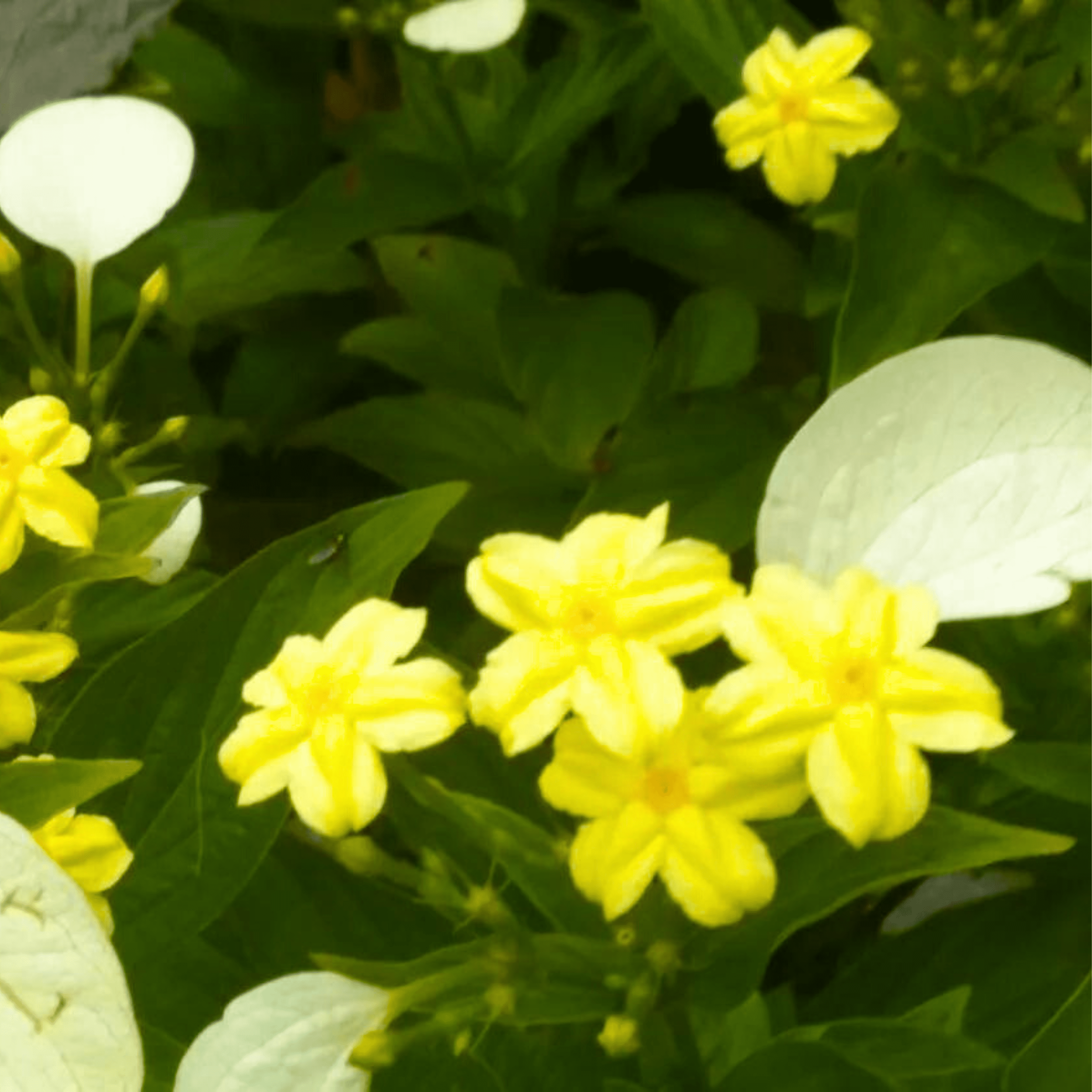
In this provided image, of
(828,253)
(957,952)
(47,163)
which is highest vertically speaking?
(47,163)

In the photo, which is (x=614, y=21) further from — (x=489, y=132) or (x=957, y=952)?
(x=957, y=952)

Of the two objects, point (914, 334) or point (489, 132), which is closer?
point (914, 334)

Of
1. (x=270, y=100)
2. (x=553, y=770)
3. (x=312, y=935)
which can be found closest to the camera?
(x=553, y=770)

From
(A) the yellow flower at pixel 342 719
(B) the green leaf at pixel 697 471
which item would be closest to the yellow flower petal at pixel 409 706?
(A) the yellow flower at pixel 342 719

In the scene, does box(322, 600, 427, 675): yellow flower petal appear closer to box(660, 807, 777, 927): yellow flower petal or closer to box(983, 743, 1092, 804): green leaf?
box(660, 807, 777, 927): yellow flower petal

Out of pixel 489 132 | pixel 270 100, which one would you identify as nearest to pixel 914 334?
pixel 489 132

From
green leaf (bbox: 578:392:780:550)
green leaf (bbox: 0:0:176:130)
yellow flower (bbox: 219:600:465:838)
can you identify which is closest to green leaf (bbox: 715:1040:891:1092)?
yellow flower (bbox: 219:600:465:838)

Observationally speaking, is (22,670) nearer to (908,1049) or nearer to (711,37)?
(908,1049)
